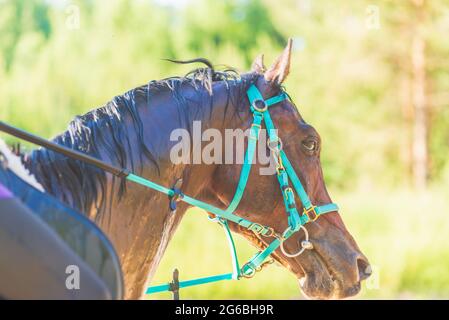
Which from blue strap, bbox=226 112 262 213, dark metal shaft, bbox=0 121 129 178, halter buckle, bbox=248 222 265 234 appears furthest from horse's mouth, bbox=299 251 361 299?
dark metal shaft, bbox=0 121 129 178

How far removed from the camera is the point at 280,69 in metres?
3.02

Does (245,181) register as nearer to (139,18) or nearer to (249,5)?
(139,18)

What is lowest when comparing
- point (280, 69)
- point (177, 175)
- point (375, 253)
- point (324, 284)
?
point (375, 253)

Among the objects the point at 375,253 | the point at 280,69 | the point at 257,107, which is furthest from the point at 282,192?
the point at 375,253

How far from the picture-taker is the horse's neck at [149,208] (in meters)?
2.68

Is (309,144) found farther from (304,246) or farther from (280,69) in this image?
(304,246)

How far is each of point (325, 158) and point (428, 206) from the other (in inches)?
284

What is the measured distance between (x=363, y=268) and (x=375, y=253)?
7264mm

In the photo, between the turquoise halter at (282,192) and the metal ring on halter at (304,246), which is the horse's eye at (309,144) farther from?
the metal ring on halter at (304,246)

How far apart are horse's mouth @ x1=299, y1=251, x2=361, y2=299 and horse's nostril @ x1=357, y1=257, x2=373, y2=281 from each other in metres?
0.06

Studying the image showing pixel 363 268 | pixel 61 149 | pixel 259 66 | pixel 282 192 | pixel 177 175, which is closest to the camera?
pixel 61 149

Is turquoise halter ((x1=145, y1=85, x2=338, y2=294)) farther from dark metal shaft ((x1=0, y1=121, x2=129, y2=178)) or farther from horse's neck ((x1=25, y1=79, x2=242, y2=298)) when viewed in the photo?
dark metal shaft ((x1=0, y1=121, x2=129, y2=178))

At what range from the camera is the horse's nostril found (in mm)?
3132
